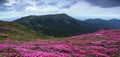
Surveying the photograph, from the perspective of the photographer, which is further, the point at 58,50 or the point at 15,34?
the point at 15,34

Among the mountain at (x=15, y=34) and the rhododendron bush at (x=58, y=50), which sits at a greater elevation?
the rhododendron bush at (x=58, y=50)

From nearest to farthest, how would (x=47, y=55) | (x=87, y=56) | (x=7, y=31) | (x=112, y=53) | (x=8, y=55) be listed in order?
(x=8, y=55)
(x=47, y=55)
(x=87, y=56)
(x=112, y=53)
(x=7, y=31)

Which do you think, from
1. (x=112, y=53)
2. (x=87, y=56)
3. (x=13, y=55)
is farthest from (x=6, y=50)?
(x=112, y=53)

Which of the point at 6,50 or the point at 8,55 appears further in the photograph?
the point at 6,50

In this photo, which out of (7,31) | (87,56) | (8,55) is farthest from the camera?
(7,31)

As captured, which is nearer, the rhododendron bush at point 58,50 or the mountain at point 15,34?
the rhododendron bush at point 58,50

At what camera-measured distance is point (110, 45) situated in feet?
119

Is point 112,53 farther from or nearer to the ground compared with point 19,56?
nearer to the ground

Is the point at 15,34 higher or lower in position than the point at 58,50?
lower

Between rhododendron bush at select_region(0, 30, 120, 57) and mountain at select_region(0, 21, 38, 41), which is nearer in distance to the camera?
rhododendron bush at select_region(0, 30, 120, 57)

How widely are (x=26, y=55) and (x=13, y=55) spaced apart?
99 cm

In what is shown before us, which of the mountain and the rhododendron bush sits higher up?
the rhododendron bush

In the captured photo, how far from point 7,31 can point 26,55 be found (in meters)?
56.1

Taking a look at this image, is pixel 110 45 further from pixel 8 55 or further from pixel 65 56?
pixel 8 55
